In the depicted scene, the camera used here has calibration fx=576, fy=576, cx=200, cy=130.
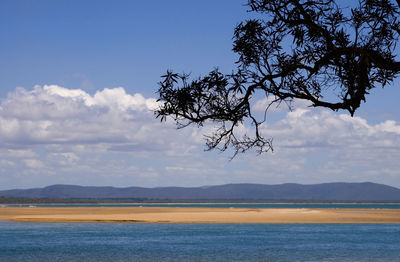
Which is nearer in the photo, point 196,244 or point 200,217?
point 196,244

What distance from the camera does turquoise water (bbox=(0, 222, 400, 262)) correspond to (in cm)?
3369

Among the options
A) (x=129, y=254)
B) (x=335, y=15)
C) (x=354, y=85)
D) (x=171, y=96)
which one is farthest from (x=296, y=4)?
(x=129, y=254)

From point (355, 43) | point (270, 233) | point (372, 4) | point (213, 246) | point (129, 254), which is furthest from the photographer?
point (270, 233)

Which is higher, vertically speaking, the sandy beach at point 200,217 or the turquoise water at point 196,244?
the sandy beach at point 200,217

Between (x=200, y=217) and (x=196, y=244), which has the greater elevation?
(x=200, y=217)

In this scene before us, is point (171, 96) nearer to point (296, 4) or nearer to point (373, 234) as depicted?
point (296, 4)

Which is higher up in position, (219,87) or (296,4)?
(296,4)

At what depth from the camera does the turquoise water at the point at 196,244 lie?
33.7 meters

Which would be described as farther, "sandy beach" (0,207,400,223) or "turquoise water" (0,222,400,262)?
"sandy beach" (0,207,400,223)

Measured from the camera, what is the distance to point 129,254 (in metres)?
34.7

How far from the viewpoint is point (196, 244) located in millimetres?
40125

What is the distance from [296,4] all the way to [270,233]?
4085 centimetres

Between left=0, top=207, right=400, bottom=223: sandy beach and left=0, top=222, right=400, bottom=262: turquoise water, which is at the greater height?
left=0, top=207, right=400, bottom=223: sandy beach

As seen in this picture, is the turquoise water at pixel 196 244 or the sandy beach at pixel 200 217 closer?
the turquoise water at pixel 196 244
